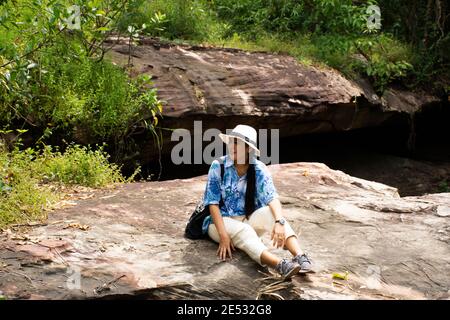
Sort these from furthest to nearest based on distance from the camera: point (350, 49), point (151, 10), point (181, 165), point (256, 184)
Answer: point (350, 49)
point (151, 10)
point (181, 165)
point (256, 184)

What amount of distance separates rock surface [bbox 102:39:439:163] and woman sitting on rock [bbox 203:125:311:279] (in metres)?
3.24

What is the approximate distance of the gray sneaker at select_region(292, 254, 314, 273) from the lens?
3.93 meters

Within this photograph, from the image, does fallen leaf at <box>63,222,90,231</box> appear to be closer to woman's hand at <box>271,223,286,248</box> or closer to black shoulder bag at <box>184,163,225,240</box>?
black shoulder bag at <box>184,163,225,240</box>

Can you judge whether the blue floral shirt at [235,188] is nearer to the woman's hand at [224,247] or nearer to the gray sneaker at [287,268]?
the woman's hand at [224,247]

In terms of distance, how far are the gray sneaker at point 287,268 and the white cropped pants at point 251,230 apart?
22 cm

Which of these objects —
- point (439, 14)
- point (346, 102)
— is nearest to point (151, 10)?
point (346, 102)

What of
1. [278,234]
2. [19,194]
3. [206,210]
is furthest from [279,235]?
[19,194]

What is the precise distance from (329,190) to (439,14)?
22.1ft

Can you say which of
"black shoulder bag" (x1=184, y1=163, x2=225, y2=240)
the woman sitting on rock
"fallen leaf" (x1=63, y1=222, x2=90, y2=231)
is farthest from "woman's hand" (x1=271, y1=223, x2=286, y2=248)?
"fallen leaf" (x1=63, y1=222, x2=90, y2=231)

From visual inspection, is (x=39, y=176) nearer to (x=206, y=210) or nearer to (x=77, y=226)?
(x=77, y=226)

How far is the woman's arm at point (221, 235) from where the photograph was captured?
4.22 metres

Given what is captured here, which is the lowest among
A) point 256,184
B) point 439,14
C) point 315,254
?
point 315,254

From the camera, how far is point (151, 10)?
987cm
